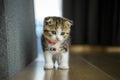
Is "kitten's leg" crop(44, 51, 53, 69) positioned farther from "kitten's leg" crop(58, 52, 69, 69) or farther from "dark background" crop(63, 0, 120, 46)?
"dark background" crop(63, 0, 120, 46)

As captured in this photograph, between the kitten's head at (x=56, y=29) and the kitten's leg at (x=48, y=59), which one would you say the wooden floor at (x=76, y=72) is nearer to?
the kitten's leg at (x=48, y=59)

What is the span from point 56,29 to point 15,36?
7.5 inches

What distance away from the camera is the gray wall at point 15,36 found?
30.5 inches

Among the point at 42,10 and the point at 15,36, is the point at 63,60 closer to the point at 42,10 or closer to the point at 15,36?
the point at 15,36

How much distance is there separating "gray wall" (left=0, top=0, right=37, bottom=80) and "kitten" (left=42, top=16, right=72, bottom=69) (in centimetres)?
11

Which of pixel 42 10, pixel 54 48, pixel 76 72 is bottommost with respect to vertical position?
pixel 76 72

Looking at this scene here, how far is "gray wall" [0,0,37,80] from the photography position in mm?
773

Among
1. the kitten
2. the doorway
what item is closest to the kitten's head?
the kitten

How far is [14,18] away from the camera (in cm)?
89

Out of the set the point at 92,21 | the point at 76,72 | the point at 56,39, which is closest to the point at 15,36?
the point at 56,39

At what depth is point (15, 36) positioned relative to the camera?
0.90 meters

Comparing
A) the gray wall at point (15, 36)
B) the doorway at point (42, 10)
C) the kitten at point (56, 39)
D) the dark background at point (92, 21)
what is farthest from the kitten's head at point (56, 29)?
the dark background at point (92, 21)

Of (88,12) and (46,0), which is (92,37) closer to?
(88,12)

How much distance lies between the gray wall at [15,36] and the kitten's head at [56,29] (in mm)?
123
